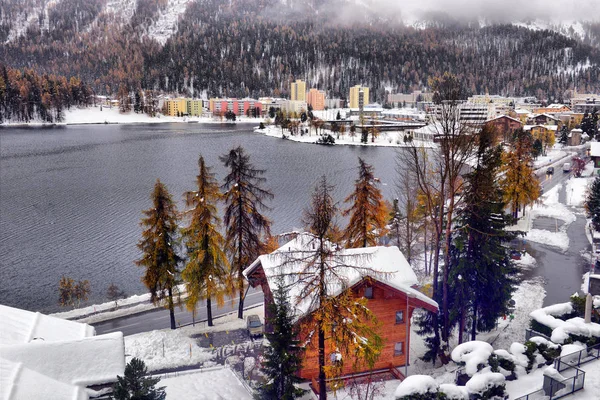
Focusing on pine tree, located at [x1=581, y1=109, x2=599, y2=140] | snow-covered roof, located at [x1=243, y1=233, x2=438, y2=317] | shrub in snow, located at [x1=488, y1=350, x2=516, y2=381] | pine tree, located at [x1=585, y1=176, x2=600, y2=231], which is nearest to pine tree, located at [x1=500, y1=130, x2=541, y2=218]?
pine tree, located at [x1=585, y1=176, x2=600, y2=231]

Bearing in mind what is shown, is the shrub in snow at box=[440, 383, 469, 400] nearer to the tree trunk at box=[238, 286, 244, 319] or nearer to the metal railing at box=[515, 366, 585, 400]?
the metal railing at box=[515, 366, 585, 400]

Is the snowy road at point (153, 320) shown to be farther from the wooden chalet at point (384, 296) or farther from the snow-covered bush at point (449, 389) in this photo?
the snow-covered bush at point (449, 389)

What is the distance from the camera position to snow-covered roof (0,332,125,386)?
10.7 m

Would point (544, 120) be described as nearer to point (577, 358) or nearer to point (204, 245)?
point (204, 245)

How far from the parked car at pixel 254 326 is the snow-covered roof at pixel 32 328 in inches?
255

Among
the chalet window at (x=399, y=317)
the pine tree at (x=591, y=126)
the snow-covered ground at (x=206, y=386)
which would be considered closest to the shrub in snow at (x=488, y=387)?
the chalet window at (x=399, y=317)

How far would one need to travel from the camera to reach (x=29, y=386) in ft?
32.2

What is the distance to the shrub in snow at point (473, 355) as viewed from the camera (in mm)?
12703

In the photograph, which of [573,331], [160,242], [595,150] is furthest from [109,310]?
[595,150]

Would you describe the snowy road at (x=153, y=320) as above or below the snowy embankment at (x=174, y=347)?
below

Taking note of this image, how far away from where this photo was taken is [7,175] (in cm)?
6594

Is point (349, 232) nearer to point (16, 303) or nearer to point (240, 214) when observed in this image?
point (240, 214)

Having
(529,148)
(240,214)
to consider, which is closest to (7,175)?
(240,214)

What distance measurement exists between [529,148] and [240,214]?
23211 mm
